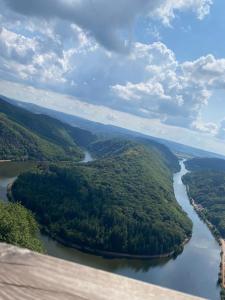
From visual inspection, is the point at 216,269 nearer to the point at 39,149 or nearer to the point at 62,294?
the point at 62,294

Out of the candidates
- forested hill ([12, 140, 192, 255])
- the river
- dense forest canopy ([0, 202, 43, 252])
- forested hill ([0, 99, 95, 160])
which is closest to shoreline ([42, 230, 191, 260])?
forested hill ([12, 140, 192, 255])

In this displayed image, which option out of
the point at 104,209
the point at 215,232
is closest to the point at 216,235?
the point at 215,232

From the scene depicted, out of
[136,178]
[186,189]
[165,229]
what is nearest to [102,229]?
[165,229]

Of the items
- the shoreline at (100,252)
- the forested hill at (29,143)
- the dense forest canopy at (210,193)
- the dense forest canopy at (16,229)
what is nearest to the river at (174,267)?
the shoreline at (100,252)

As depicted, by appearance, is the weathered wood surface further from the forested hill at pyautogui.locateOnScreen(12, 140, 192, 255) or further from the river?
the forested hill at pyautogui.locateOnScreen(12, 140, 192, 255)

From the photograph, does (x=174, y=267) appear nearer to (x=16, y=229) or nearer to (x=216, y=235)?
(x=16, y=229)

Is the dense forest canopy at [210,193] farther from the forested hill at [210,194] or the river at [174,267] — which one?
the river at [174,267]
